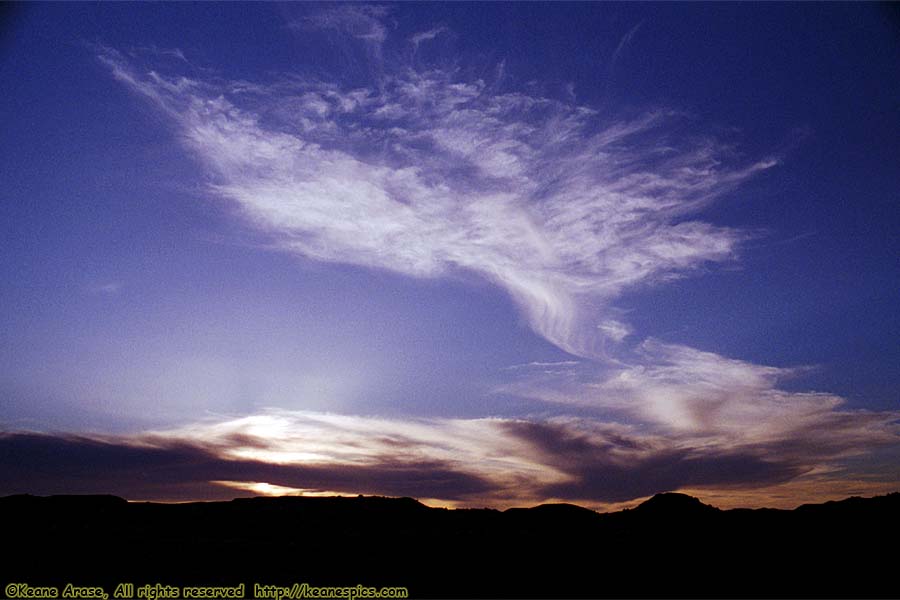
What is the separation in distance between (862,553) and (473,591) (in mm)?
21942

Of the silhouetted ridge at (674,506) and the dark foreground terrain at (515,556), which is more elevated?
the silhouetted ridge at (674,506)

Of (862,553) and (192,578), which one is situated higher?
(862,553)

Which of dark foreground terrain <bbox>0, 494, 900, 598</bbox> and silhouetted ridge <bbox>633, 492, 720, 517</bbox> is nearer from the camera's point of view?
dark foreground terrain <bbox>0, 494, 900, 598</bbox>

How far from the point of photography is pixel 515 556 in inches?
1283

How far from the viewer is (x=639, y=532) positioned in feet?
131

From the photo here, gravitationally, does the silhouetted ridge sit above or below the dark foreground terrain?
above

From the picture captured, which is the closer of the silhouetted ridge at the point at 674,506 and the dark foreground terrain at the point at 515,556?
the dark foreground terrain at the point at 515,556

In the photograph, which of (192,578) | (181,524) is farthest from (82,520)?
(192,578)

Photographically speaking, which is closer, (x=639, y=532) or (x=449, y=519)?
(x=639, y=532)

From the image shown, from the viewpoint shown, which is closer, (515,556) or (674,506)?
(515,556)

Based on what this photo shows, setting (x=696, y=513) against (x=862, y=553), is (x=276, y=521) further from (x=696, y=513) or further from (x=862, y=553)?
(x=862, y=553)

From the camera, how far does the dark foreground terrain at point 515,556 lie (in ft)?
89.4

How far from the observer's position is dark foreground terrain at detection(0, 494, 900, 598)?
27.2 metres

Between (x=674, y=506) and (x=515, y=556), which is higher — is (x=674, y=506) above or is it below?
above
